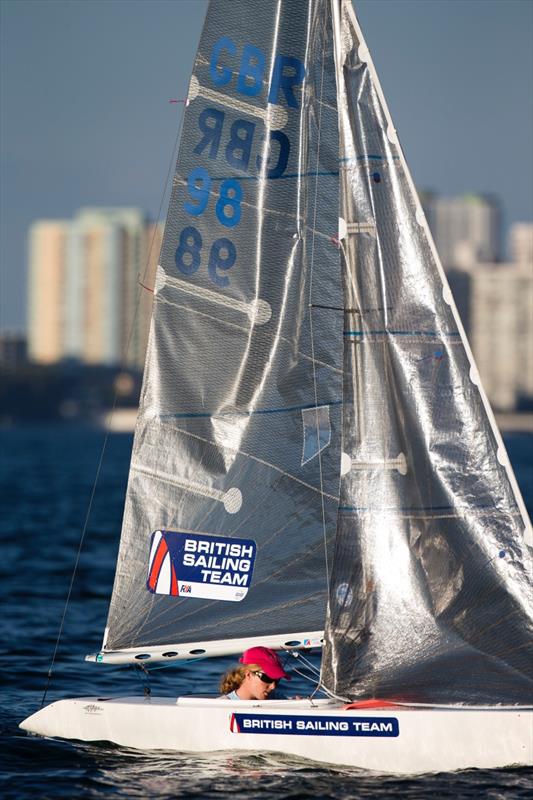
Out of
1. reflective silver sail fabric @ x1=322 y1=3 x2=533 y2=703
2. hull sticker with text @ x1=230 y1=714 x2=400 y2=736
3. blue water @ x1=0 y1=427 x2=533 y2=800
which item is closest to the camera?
blue water @ x1=0 y1=427 x2=533 y2=800

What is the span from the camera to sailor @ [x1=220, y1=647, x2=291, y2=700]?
447 inches

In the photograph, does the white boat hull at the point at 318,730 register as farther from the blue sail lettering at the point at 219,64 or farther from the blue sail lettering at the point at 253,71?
the blue sail lettering at the point at 219,64

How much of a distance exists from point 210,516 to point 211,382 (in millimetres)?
1050

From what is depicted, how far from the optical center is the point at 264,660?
37.3ft

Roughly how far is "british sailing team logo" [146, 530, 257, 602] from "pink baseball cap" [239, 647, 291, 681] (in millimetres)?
421

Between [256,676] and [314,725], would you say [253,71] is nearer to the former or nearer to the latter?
[256,676]

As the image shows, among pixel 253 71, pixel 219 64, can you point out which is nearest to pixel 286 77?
pixel 253 71

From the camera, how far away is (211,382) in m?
11.5

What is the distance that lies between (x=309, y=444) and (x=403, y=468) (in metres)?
0.76

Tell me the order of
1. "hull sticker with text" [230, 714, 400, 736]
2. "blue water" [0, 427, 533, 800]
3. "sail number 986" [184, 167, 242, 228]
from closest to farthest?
1. "blue water" [0, 427, 533, 800]
2. "hull sticker with text" [230, 714, 400, 736]
3. "sail number 986" [184, 167, 242, 228]

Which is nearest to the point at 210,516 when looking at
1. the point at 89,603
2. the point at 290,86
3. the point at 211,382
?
the point at 211,382

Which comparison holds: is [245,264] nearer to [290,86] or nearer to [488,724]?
[290,86]

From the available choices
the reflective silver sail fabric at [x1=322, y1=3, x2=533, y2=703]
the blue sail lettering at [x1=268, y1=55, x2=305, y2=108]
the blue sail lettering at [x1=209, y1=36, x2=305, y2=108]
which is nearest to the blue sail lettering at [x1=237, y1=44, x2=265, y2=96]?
the blue sail lettering at [x1=209, y1=36, x2=305, y2=108]

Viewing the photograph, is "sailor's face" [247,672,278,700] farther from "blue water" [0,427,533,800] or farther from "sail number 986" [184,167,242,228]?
"sail number 986" [184,167,242,228]
